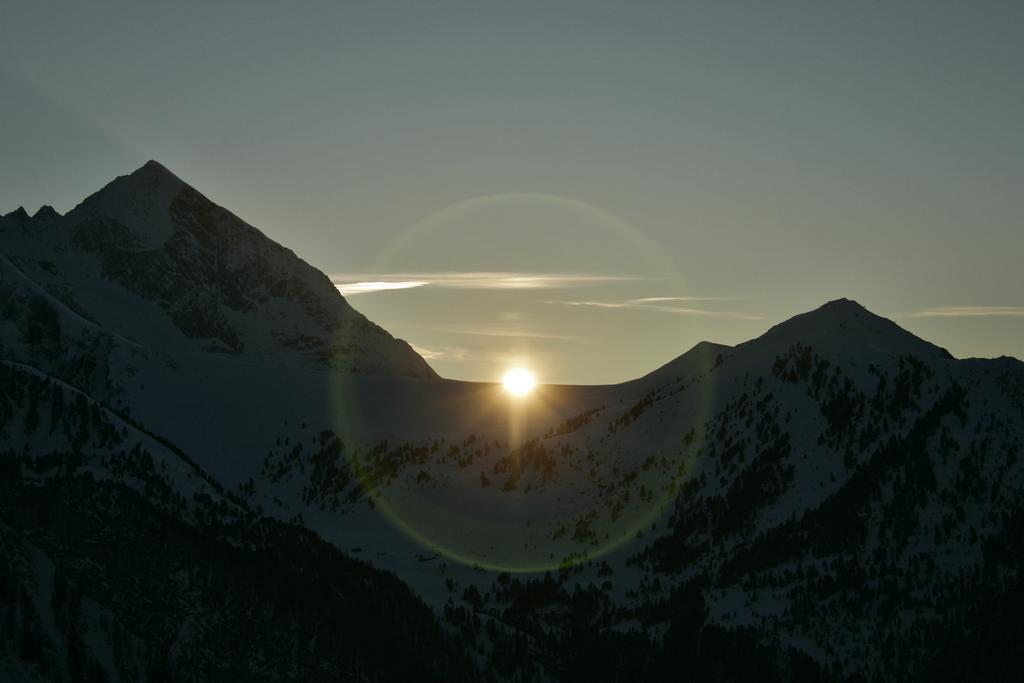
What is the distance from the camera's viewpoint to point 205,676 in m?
150

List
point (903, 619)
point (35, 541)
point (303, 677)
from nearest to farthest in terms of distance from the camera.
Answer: point (35, 541), point (303, 677), point (903, 619)

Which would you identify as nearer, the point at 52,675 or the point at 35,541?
the point at 52,675

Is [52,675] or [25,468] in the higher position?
[25,468]

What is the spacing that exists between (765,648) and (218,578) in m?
71.3

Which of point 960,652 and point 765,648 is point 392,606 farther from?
point 960,652

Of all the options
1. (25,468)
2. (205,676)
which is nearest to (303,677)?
(205,676)

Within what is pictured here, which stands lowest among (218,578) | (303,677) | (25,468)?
(303,677)

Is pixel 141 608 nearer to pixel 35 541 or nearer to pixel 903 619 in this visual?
pixel 35 541

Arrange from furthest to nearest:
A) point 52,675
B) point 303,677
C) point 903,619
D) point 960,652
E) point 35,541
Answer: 1. point 903,619
2. point 960,652
3. point 303,677
4. point 35,541
5. point 52,675

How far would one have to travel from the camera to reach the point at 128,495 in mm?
170625

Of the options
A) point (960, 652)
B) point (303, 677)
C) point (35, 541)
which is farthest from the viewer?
point (960, 652)

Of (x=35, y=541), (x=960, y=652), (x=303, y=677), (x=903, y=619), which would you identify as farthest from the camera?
(x=903, y=619)

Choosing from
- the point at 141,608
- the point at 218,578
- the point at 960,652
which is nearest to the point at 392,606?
the point at 218,578

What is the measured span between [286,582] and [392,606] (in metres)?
19.1
